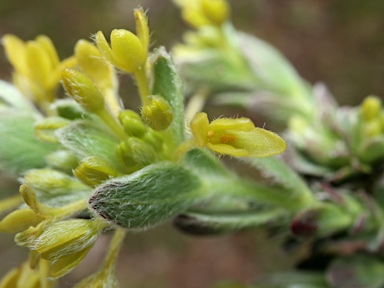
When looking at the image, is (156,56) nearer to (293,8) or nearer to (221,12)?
(221,12)

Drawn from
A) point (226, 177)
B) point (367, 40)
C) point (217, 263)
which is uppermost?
point (226, 177)

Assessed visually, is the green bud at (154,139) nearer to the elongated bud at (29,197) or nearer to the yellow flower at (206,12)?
the elongated bud at (29,197)

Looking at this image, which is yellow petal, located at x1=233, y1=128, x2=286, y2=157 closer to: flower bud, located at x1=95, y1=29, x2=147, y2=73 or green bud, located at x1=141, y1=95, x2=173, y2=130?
green bud, located at x1=141, y1=95, x2=173, y2=130

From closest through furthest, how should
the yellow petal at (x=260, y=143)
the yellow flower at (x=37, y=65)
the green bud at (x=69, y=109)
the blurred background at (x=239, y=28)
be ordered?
the yellow petal at (x=260, y=143) → the green bud at (x=69, y=109) → the yellow flower at (x=37, y=65) → the blurred background at (x=239, y=28)

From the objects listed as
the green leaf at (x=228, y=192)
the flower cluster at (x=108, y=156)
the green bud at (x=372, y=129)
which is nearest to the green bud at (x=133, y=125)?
the flower cluster at (x=108, y=156)

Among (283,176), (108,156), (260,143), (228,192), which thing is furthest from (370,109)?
(108,156)

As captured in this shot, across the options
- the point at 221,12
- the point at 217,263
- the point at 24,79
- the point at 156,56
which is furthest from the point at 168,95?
the point at 217,263

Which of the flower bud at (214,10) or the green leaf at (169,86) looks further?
the flower bud at (214,10)
